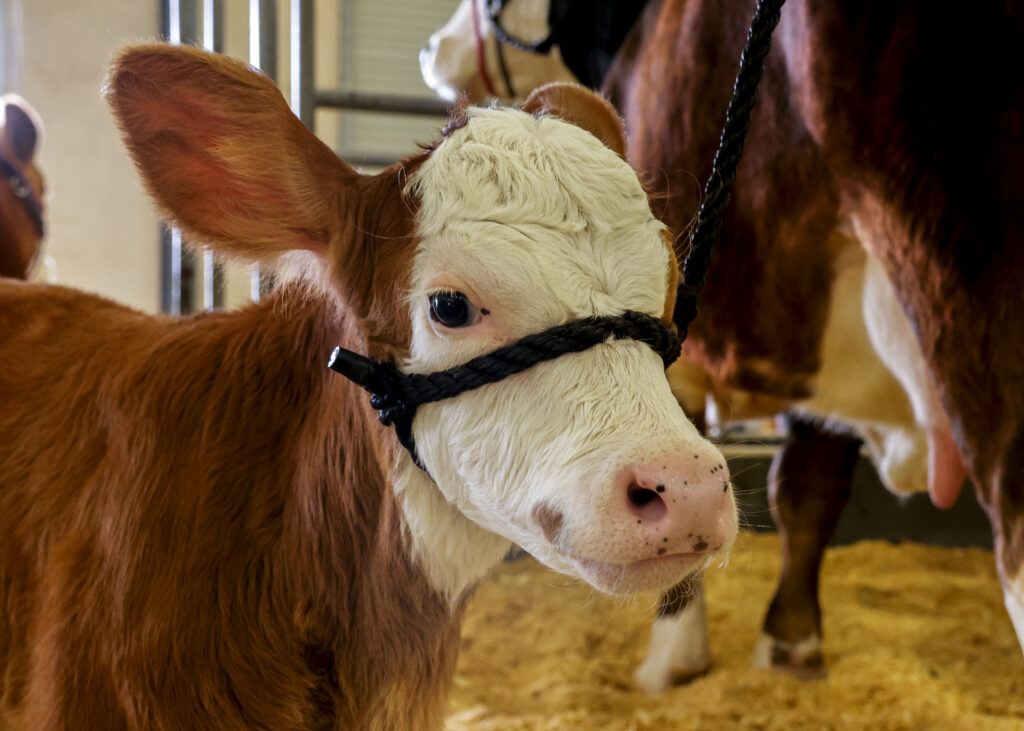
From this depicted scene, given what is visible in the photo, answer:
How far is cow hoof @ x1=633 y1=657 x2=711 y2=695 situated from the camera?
7.43 ft

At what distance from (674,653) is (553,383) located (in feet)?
5.11

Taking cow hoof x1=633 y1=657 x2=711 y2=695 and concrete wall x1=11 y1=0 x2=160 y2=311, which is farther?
concrete wall x1=11 y1=0 x2=160 y2=311

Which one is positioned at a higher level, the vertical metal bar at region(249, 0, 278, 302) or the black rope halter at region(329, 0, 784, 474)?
the vertical metal bar at region(249, 0, 278, 302)

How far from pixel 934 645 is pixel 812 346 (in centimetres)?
102

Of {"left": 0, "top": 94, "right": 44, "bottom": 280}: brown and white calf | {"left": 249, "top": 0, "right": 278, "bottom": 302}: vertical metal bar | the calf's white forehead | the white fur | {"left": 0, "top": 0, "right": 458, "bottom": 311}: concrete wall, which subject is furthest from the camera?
{"left": 0, "top": 0, "right": 458, "bottom": 311}: concrete wall

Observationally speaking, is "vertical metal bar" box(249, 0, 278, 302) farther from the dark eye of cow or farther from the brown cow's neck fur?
the dark eye of cow

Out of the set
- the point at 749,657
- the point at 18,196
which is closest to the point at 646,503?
the point at 749,657

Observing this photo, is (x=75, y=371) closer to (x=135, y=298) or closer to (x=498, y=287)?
(x=498, y=287)

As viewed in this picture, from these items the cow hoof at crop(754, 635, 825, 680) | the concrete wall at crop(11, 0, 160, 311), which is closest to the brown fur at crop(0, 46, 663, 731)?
the cow hoof at crop(754, 635, 825, 680)

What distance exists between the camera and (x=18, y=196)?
3.39m

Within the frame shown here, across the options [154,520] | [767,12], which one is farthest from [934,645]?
[154,520]

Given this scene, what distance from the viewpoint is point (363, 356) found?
1057 mm

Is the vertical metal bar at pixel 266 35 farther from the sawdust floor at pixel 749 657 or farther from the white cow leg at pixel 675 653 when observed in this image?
the white cow leg at pixel 675 653

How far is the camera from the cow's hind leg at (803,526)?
7.75 ft
